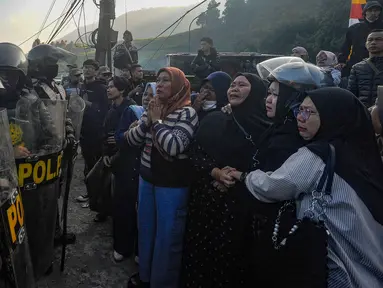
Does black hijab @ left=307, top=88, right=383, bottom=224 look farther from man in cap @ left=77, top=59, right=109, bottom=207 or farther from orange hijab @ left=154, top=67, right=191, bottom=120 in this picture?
man in cap @ left=77, top=59, right=109, bottom=207

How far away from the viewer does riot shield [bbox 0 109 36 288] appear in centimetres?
143

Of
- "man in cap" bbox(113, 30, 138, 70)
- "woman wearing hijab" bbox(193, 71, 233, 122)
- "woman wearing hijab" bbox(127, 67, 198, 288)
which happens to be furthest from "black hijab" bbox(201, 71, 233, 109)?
"man in cap" bbox(113, 30, 138, 70)

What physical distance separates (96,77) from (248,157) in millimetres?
3742

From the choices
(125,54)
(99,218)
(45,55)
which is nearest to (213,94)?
(45,55)

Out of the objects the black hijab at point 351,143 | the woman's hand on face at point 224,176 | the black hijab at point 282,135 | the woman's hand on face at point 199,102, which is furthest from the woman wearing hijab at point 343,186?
the woman's hand on face at point 199,102

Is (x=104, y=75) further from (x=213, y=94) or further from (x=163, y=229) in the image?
(x=163, y=229)

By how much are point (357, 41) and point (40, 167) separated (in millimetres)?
4597

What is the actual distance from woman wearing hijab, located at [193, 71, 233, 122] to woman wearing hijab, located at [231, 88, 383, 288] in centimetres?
126

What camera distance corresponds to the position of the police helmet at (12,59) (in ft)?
8.82

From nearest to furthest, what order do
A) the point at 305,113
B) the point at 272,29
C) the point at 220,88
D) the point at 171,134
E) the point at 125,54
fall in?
the point at 305,113 < the point at 171,134 < the point at 220,88 < the point at 125,54 < the point at 272,29

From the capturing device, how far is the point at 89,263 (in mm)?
3191

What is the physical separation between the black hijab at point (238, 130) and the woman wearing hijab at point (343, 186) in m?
0.53

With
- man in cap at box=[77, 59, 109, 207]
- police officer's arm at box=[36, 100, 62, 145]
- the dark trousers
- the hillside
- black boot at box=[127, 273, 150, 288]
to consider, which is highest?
the hillside

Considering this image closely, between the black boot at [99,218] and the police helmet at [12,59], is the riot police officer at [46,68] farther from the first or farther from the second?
the black boot at [99,218]
